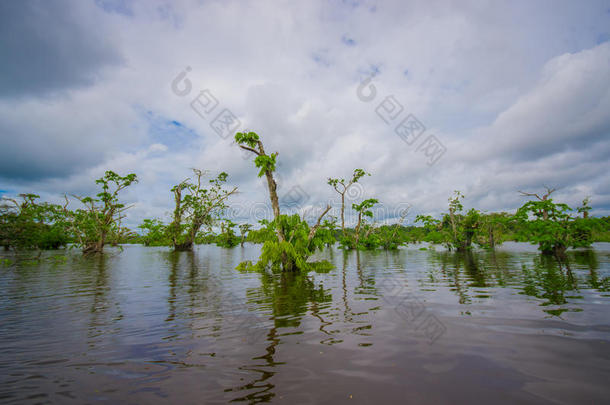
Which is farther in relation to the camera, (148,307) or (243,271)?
(243,271)

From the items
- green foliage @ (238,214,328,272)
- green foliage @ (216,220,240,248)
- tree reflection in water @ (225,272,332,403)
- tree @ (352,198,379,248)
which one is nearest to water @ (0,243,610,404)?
tree reflection in water @ (225,272,332,403)

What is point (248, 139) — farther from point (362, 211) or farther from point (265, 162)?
point (362, 211)

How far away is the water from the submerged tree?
23.5 feet

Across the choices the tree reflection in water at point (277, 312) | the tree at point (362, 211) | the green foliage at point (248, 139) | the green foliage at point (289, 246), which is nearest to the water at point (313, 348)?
the tree reflection in water at point (277, 312)

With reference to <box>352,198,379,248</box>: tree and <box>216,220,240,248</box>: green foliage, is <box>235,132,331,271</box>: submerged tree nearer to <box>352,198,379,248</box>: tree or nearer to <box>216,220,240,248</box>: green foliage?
<box>352,198,379,248</box>: tree

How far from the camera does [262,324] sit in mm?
6473

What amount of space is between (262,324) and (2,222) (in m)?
25.8

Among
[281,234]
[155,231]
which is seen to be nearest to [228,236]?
[155,231]

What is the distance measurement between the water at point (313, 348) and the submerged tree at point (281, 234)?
281 inches

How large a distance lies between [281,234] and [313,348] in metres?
12.4

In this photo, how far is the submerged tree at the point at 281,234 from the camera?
664 inches

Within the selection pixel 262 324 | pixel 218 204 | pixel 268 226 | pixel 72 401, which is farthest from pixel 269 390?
pixel 218 204

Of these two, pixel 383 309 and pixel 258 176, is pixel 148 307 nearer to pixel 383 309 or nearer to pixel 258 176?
pixel 383 309

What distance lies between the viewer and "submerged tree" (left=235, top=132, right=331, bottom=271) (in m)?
16.9
